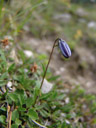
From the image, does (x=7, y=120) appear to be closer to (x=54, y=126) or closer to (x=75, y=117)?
(x=54, y=126)

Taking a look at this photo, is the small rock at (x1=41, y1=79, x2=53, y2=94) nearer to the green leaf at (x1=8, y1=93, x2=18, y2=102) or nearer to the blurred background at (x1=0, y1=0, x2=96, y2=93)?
the green leaf at (x1=8, y1=93, x2=18, y2=102)

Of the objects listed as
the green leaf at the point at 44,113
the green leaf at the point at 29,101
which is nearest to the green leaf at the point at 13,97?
the green leaf at the point at 29,101

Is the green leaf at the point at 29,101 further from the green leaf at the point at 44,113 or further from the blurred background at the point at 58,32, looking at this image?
the blurred background at the point at 58,32

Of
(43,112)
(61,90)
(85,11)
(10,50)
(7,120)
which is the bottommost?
(7,120)

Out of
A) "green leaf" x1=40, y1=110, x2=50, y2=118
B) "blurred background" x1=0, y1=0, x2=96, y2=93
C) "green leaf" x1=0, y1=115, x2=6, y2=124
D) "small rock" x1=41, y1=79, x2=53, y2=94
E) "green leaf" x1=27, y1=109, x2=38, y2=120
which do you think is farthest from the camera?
"blurred background" x1=0, y1=0, x2=96, y2=93

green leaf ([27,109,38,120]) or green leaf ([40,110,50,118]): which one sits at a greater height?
green leaf ([40,110,50,118])

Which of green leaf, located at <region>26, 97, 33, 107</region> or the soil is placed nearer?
green leaf, located at <region>26, 97, 33, 107</region>

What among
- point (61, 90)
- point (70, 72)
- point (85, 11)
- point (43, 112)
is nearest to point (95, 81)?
point (70, 72)

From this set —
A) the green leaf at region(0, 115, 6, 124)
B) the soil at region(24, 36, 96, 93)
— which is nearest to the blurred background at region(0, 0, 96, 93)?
the soil at region(24, 36, 96, 93)
